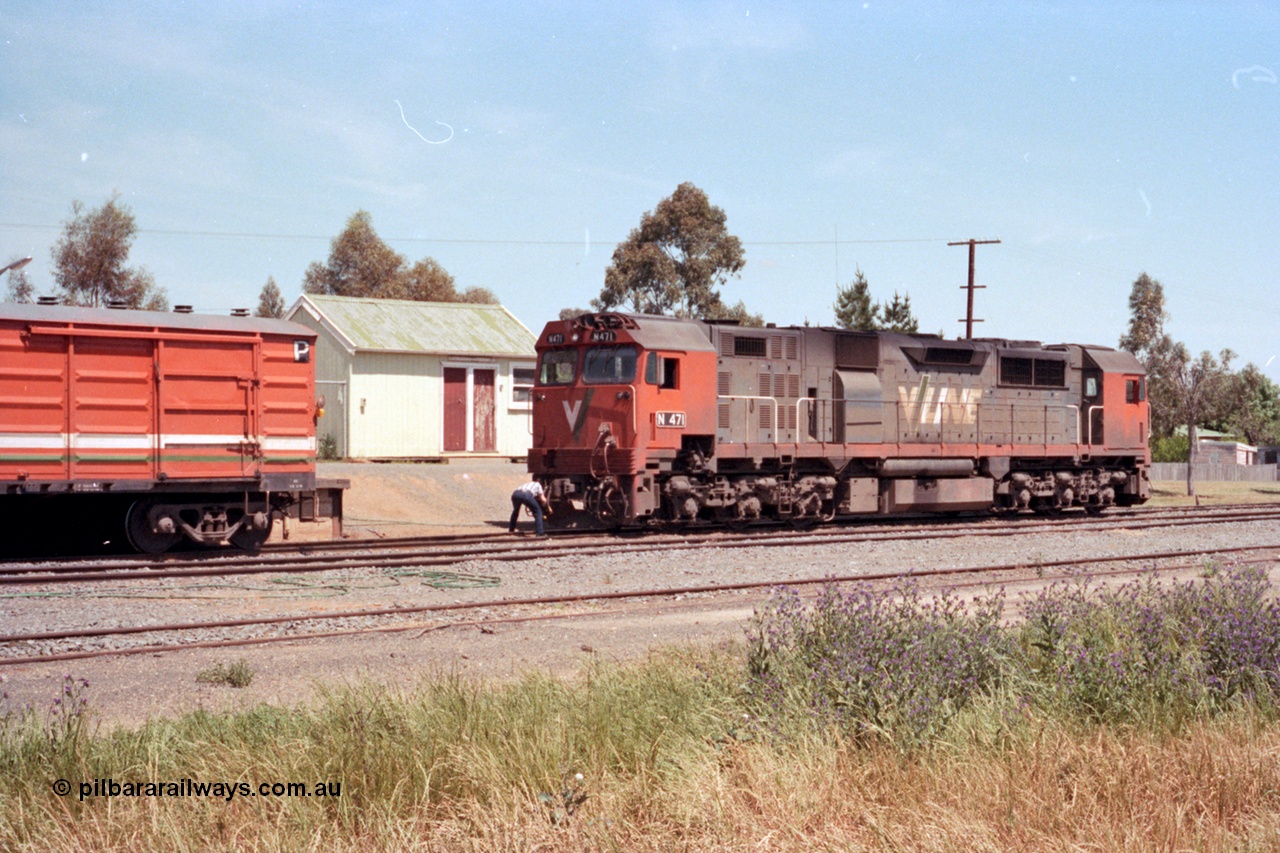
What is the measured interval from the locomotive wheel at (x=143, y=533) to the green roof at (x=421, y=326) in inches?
621

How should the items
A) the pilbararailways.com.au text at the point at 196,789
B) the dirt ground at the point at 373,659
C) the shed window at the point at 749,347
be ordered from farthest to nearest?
the shed window at the point at 749,347 → the dirt ground at the point at 373,659 → the pilbararailways.com.au text at the point at 196,789

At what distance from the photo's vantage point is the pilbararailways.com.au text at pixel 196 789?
558 centimetres

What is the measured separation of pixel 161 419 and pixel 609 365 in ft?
24.4

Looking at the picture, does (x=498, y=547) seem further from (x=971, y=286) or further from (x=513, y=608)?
(x=971, y=286)

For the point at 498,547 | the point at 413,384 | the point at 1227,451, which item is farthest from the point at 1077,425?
the point at 1227,451

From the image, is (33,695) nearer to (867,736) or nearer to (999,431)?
(867,736)

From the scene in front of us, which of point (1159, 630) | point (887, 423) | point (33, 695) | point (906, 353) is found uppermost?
point (906, 353)

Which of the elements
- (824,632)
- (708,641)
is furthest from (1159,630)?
(708,641)

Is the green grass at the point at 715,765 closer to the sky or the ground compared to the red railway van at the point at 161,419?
closer to the ground

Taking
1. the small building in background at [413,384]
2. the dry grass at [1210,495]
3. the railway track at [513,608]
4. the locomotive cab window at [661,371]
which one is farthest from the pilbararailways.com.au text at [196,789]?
the dry grass at [1210,495]

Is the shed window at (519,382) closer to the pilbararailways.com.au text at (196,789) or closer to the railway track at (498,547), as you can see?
the railway track at (498,547)

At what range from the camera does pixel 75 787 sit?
18.5ft

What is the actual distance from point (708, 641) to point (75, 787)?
611 centimetres

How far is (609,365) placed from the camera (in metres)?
20.2
